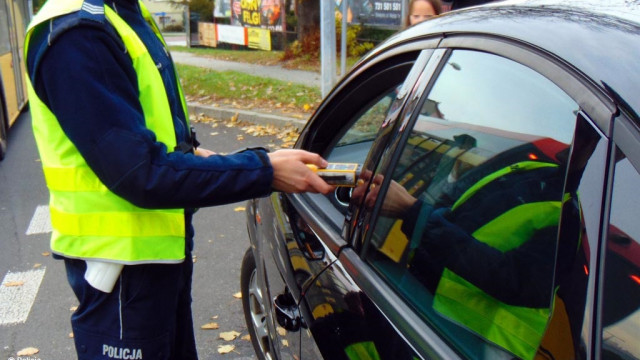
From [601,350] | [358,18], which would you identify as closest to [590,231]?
[601,350]

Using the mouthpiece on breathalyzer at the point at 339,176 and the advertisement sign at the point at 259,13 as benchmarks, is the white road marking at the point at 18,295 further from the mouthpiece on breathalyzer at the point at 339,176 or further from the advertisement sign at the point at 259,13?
the advertisement sign at the point at 259,13

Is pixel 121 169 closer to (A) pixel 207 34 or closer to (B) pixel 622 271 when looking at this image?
(B) pixel 622 271

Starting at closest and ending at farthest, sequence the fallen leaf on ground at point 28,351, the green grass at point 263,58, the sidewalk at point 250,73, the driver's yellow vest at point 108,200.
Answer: the driver's yellow vest at point 108,200 < the fallen leaf on ground at point 28,351 < the sidewalk at point 250,73 < the green grass at point 263,58

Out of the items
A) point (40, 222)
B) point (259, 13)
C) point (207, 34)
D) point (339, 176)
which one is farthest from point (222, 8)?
point (339, 176)

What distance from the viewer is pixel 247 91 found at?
11727 millimetres

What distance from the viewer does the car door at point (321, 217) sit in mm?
2063

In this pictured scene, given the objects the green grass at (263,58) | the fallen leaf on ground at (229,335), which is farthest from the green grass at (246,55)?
the fallen leaf on ground at (229,335)

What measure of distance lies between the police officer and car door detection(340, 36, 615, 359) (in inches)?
11.2

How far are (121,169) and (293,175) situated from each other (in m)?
0.46

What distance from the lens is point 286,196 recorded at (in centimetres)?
267

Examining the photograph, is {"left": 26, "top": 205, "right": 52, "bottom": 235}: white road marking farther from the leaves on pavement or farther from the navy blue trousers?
the navy blue trousers

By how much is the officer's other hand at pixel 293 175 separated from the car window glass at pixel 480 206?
0.56ft

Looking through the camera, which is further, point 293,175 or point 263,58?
point 263,58

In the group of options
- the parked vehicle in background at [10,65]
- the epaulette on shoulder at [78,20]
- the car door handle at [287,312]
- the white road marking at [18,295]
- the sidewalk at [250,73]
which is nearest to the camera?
the epaulette on shoulder at [78,20]
